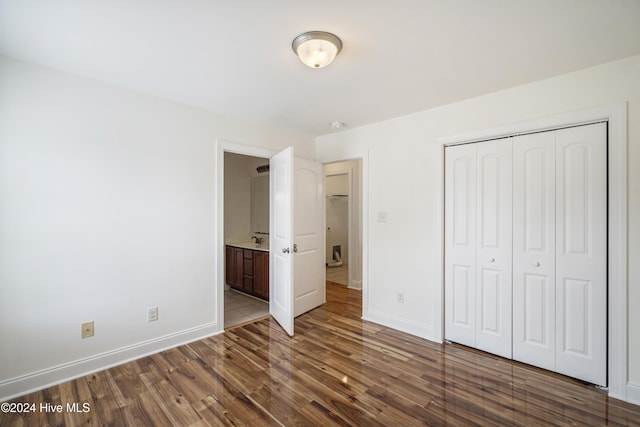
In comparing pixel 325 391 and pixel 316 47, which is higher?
pixel 316 47

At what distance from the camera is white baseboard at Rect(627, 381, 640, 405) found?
1946mm

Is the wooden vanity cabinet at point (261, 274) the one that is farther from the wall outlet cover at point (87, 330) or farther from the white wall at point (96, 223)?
the wall outlet cover at point (87, 330)

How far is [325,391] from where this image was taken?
209cm

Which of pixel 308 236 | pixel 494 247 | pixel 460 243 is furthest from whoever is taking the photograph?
pixel 308 236

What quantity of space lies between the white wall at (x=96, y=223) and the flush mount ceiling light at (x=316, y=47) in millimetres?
1632

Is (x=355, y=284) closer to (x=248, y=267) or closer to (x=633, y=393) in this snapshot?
(x=248, y=267)

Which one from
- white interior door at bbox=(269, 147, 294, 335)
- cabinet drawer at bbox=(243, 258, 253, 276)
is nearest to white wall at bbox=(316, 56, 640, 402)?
white interior door at bbox=(269, 147, 294, 335)

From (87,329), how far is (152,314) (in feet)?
1.57

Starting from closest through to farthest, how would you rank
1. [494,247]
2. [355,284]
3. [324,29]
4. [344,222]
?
[324,29]
[494,247]
[355,284]
[344,222]

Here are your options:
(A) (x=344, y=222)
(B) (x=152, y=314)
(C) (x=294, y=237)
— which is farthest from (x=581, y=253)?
(A) (x=344, y=222)

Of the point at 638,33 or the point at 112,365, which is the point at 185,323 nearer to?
the point at 112,365

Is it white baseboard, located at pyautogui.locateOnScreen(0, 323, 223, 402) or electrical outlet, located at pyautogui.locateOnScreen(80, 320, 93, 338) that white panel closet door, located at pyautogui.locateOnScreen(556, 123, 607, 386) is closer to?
white baseboard, located at pyautogui.locateOnScreen(0, 323, 223, 402)

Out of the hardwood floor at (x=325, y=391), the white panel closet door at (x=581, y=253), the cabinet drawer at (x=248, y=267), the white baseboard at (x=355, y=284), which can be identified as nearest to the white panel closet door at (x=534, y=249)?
the white panel closet door at (x=581, y=253)

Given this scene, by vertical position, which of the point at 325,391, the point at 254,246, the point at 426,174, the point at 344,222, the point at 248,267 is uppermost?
the point at 426,174
